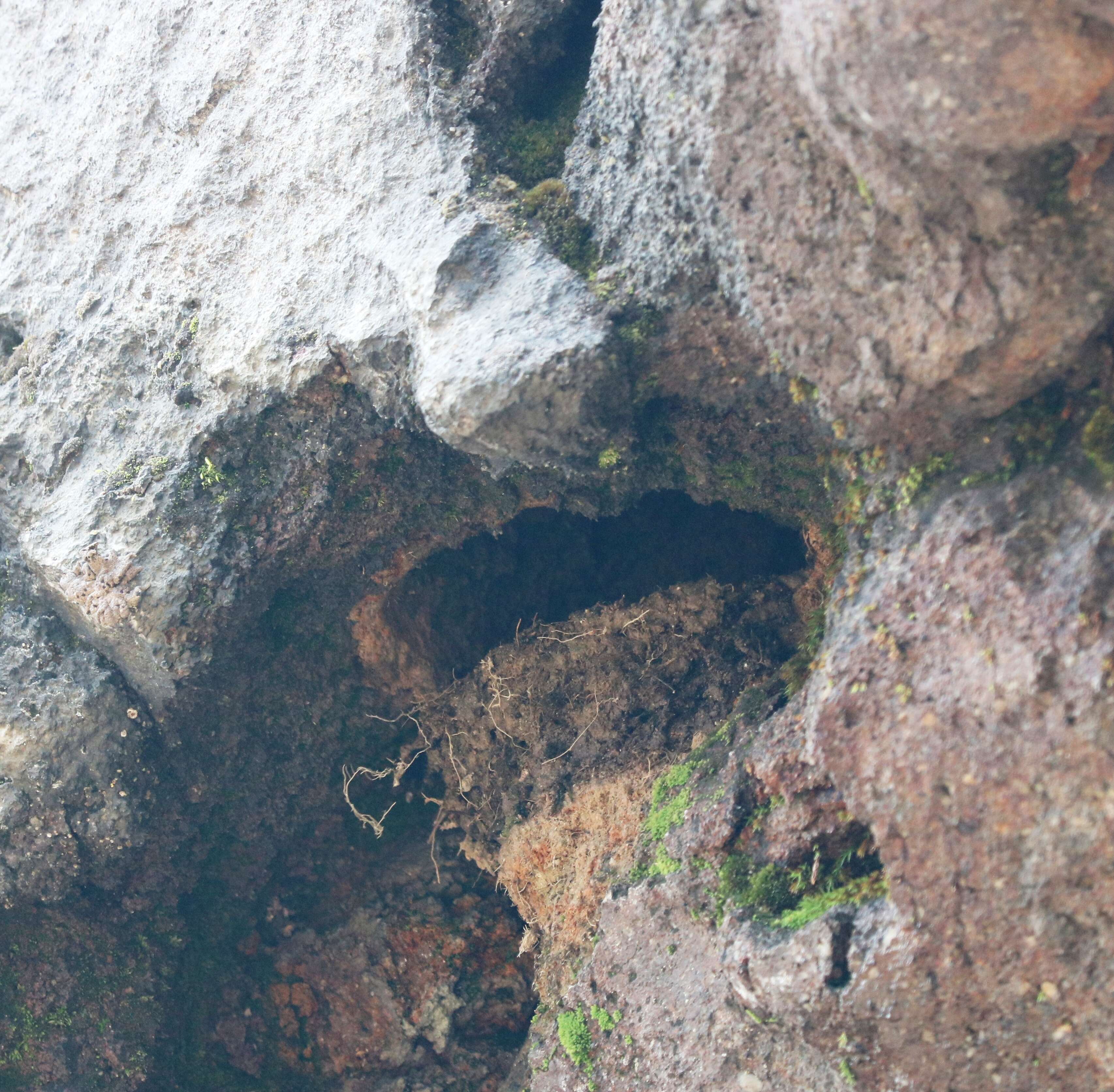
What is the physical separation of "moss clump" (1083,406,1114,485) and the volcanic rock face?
1cm

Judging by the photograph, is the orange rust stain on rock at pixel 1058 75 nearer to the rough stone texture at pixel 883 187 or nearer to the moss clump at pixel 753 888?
the rough stone texture at pixel 883 187

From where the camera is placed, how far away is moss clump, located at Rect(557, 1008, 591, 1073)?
12.8 feet

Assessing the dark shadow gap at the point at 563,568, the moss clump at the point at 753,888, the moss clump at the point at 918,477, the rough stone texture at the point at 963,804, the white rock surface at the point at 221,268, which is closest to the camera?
the rough stone texture at the point at 963,804

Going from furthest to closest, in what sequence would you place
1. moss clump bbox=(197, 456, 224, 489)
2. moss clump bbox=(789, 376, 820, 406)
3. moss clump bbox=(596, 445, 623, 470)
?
moss clump bbox=(197, 456, 224, 489) → moss clump bbox=(596, 445, 623, 470) → moss clump bbox=(789, 376, 820, 406)

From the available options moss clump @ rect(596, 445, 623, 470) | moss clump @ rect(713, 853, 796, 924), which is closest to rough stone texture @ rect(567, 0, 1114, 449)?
moss clump @ rect(596, 445, 623, 470)

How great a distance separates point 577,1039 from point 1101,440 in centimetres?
312

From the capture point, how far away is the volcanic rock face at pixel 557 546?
2506 millimetres

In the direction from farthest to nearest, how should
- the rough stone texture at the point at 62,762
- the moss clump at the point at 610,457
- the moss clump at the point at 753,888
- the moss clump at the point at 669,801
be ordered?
the rough stone texture at the point at 62,762, the moss clump at the point at 669,801, the moss clump at the point at 610,457, the moss clump at the point at 753,888

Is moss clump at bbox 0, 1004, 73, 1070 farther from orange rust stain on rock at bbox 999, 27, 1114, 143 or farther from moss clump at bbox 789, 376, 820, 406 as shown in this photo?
orange rust stain on rock at bbox 999, 27, 1114, 143

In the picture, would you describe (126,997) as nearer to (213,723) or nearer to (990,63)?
(213,723)

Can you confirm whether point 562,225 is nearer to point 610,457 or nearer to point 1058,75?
point 610,457

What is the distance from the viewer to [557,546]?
5148 mm

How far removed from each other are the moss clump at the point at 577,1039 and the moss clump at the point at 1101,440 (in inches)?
118

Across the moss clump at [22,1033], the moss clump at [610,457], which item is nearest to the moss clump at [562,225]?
the moss clump at [610,457]
